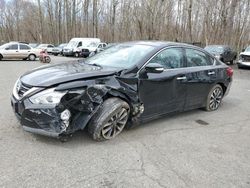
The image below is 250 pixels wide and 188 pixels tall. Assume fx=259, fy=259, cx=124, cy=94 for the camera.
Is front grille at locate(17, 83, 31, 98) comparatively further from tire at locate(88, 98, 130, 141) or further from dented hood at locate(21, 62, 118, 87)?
tire at locate(88, 98, 130, 141)

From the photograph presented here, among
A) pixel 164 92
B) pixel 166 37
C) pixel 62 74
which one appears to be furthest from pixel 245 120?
pixel 166 37

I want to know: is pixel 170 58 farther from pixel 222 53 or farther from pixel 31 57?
pixel 31 57

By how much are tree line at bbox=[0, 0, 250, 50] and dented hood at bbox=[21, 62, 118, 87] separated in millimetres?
26153

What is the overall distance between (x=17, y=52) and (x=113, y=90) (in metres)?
18.9

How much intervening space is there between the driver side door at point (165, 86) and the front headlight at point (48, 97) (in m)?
1.39

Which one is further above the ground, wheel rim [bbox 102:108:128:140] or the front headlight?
the front headlight

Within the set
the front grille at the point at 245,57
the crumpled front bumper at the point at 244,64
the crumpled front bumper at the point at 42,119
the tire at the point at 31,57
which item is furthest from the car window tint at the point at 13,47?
the crumpled front bumper at the point at 42,119

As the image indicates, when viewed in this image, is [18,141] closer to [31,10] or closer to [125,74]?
[125,74]

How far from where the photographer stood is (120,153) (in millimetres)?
3646

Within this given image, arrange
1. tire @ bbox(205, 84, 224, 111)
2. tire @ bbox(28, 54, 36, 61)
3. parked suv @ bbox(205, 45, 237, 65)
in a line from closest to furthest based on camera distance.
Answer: tire @ bbox(205, 84, 224, 111)
parked suv @ bbox(205, 45, 237, 65)
tire @ bbox(28, 54, 36, 61)

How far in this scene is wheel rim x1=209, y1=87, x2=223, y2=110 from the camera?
238 inches

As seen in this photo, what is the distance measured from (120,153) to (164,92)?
1.55m

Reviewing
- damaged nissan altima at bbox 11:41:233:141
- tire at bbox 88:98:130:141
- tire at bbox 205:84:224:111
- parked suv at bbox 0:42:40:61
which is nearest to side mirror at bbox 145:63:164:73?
damaged nissan altima at bbox 11:41:233:141

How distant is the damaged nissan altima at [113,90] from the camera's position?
3.57 meters
